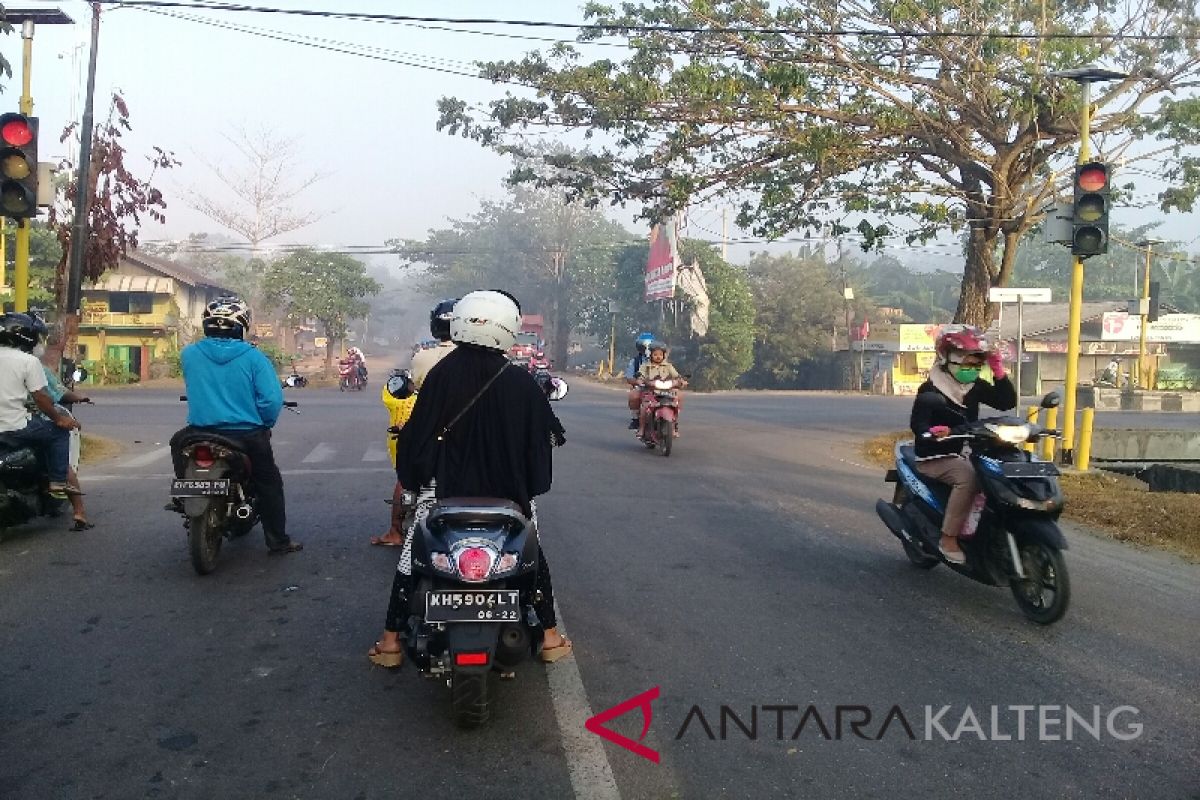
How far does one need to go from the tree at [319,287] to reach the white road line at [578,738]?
140 feet

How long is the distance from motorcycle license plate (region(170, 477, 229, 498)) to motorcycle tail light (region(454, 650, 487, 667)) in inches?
118

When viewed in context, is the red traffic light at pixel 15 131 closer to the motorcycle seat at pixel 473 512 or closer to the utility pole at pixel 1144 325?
the motorcycle seat at pixel 473 512

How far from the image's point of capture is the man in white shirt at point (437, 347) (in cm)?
650

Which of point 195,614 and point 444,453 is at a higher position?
point 444,453

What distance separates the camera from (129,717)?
4109 millimetres

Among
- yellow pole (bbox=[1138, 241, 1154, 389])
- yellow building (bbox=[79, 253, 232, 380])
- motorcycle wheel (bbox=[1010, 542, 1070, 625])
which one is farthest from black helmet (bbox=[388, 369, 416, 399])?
yellow building (bbox=[79, 253, 232, 380])

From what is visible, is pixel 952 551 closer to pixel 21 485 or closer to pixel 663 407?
pixel 21 485

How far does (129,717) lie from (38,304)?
115 ft

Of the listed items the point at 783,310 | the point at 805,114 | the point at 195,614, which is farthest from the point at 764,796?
the point at 783,310

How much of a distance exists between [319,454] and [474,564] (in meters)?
10.1

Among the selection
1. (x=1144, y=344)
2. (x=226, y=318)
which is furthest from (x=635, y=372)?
(x=1144, y=344)

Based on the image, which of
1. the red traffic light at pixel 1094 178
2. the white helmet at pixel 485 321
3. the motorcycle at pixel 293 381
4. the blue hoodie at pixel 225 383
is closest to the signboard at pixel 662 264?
the red traffic light at pixel 1094 178

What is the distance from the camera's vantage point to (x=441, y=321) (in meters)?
6.52

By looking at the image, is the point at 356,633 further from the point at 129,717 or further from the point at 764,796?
the point at 764,796
